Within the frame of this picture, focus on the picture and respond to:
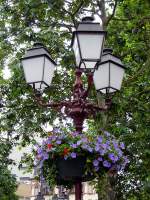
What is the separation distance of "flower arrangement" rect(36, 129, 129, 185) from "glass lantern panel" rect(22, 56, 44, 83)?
683 mm

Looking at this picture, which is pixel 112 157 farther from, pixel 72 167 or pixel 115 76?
pixel 115 76

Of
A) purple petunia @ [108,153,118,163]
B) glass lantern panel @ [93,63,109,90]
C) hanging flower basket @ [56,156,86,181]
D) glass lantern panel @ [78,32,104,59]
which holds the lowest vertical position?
hanging flower basket @ [56,156,86,181]

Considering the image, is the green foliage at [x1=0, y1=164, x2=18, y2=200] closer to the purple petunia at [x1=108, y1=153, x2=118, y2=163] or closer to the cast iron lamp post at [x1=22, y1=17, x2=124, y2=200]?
the cast iron lamp post at [x1=22, y1=17, x2=124, y2=200]

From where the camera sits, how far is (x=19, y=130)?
1245 centimetres

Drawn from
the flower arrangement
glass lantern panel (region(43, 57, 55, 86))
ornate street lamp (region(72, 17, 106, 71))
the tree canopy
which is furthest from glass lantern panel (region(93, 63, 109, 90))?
the tree canopy

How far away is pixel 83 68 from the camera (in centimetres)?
543

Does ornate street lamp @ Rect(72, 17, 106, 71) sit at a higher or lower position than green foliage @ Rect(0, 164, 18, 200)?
higher

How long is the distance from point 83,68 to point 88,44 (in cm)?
33

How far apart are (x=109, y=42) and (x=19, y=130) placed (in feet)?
10.8

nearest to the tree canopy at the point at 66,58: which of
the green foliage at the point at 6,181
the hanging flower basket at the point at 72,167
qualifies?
the green foliage at the point at 6,181

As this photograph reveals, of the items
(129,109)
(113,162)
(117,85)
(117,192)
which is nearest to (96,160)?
(113,162)

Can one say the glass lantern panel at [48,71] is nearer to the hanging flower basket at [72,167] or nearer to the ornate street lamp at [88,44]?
the ornate street lamp at [88,44]

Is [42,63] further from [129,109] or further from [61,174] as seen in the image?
[129,109]

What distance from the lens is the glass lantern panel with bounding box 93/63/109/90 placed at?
222 inches
